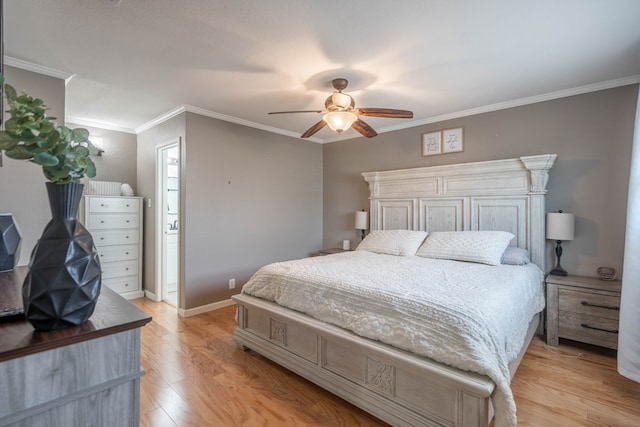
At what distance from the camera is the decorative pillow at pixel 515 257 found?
279 cm

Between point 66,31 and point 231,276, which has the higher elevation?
point 66,31

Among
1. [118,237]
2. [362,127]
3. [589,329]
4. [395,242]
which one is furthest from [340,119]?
[118,237]

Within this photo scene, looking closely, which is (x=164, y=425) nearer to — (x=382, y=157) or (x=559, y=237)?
(x=559, y=237)

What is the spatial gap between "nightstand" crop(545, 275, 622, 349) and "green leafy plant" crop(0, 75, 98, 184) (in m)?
3.42

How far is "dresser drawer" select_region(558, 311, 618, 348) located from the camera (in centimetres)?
250

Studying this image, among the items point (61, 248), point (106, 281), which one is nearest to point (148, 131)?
point (106, 281)

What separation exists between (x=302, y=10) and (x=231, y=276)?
120 inches

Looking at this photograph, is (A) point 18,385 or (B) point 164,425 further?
(B) point 164,425

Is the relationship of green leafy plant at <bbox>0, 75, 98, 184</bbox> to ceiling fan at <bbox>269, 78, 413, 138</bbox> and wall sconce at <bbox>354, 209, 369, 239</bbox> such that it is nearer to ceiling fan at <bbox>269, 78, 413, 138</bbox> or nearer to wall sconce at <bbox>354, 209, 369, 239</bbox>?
ceiling fan at <bbox>269, 78, 413, 138</bbox>

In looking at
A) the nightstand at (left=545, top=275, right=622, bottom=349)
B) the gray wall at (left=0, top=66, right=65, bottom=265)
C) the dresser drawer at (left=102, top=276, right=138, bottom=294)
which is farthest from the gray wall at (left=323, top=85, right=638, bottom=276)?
the dresser drawer at (left=102, top=276, right=138, bottom=294)

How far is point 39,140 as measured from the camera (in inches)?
31.2

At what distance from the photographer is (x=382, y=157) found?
4.36 m

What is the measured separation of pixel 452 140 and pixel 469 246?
4.61ft

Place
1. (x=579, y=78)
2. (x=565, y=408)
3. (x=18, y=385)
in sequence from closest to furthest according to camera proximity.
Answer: (x=18, y=385) < (x=565, y=408) < (x=579, y=78)
